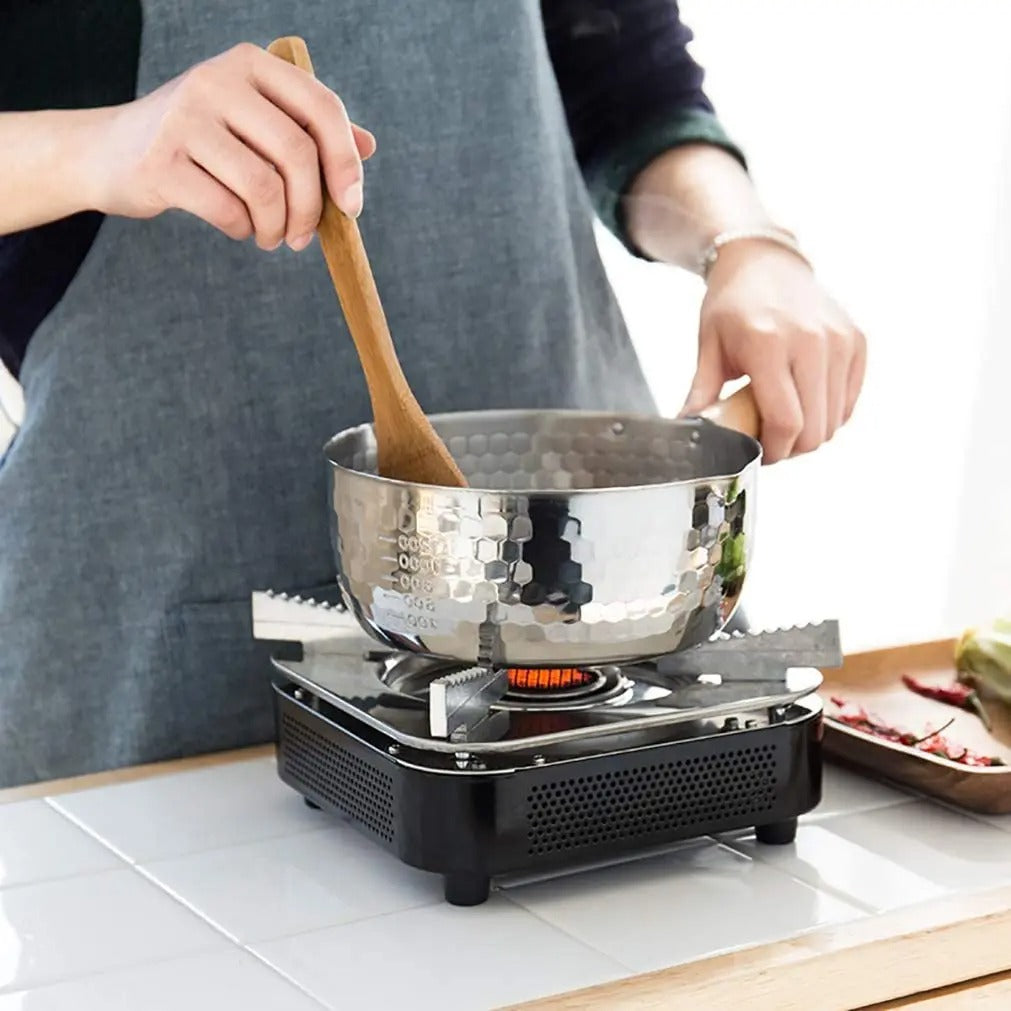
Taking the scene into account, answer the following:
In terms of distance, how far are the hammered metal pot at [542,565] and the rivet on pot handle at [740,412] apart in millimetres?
207

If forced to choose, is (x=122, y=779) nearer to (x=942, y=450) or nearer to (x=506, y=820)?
(x=506, y=820)

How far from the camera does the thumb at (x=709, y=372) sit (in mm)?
1346

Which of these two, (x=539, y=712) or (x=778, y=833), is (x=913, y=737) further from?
(x=539, y=712)

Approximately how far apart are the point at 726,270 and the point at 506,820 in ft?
1.84

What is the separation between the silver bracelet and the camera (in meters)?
1.42

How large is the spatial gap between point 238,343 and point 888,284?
1.77 meters

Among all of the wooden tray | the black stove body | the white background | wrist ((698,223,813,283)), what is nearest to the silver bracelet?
wrist ((698,223,813,283))

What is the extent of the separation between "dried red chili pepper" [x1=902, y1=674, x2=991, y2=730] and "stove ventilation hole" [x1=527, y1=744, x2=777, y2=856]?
31 centimetres

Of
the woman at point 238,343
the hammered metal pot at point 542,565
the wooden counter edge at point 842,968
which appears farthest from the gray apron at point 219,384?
the wooden counter edge at point 842,968

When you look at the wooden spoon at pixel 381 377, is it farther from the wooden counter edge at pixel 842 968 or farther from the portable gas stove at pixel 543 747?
the wooden counter edge at pixel 842 968

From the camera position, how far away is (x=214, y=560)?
4.58 feet

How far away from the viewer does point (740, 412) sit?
132cm

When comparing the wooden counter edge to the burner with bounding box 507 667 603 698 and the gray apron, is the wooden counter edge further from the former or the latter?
the gray apron

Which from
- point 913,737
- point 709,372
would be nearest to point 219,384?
point 709,372
